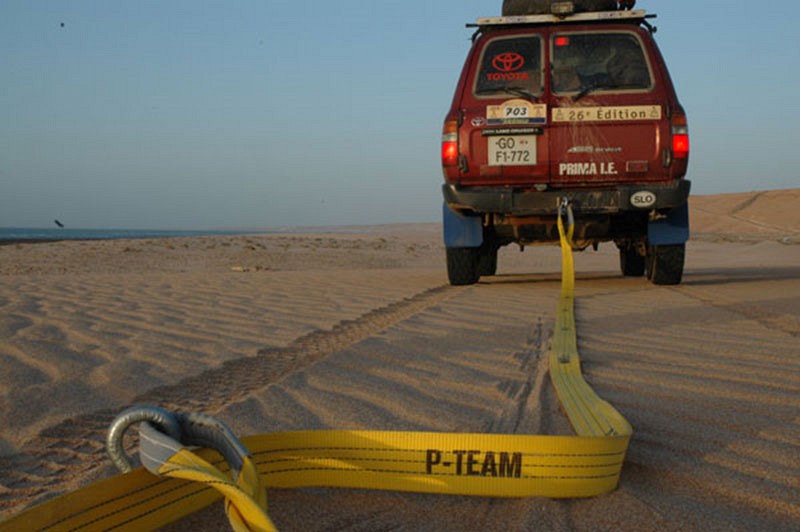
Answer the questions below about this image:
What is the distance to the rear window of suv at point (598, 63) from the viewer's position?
5.50 metres

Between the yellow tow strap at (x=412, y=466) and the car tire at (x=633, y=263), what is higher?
the yellow tow strap at (x=412, y=466)

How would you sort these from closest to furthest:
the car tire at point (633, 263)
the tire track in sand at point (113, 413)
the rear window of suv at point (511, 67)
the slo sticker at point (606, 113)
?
the tire track in sand at point (113, 413)
the slo sticker at point (606, 113)
the rear window of suv at point (511, 67)
the car tire at point (633, 263)

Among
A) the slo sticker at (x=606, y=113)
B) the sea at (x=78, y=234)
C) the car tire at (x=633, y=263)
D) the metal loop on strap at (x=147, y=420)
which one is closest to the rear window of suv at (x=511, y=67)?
the slo sticker at (x=606, y=113)

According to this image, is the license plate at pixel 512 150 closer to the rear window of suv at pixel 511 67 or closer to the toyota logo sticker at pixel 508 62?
the rear window of suv at pixel 511 67

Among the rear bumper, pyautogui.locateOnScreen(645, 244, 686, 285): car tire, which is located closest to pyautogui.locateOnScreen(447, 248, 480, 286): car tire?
the rear bumper

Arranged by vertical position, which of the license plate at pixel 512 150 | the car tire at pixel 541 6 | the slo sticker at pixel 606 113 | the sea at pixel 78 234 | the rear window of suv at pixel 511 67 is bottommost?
the sea at pixel 78 234

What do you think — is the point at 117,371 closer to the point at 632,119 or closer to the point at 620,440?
the point at 620,440

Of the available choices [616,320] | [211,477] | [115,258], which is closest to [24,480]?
[211,477]

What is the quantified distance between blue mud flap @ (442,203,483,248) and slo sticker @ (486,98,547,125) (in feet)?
3.01

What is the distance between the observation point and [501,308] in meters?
4.86

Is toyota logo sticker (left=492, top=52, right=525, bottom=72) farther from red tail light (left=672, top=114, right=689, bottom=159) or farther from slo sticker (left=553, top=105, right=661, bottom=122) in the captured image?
red tail light (left=672, top=114, right=689, bottom=159)

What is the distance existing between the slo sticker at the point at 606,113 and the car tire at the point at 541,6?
3.29 ft

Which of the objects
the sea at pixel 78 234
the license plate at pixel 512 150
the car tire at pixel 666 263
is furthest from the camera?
the sea at pixel 78 234

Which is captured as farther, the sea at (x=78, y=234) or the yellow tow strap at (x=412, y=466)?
the sea at (x=78, y=234)
